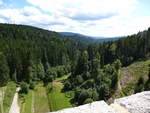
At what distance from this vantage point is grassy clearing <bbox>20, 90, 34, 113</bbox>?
35.2 metres

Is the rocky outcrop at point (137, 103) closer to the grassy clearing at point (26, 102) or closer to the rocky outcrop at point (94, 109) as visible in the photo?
the rocky outcrop at point (94, 109)

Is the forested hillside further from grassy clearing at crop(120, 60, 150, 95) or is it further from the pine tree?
grassy clearing at crop(120, 60, 150, 95)

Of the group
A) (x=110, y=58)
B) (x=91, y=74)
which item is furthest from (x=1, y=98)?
(x=110, y=58)

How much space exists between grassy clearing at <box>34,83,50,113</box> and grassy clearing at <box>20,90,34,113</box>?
3.79ft

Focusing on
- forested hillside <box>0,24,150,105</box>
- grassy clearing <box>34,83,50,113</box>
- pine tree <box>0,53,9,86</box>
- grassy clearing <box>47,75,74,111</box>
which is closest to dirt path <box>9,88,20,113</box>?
grassy clearing <box>34,83,50,113</box>

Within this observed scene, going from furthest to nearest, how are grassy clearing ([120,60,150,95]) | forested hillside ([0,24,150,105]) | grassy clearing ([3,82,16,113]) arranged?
1. forested hillside ([0,24,150,105])
2. grassy clearing ([120,60,150,95])
3. grassy clearing ([3,82,16,113])

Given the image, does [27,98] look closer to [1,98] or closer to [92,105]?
[1,98]

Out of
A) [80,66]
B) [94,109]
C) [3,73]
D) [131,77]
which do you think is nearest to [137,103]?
[94,109]

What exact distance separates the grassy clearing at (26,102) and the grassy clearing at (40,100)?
116 centimetres

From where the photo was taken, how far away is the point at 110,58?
71312 mm

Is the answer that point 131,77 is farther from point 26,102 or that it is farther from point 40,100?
point 26,102

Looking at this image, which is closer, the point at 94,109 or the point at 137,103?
the point at 94,109

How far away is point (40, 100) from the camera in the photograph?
4112 centimetres

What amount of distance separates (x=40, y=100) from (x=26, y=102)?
11.2 ft
